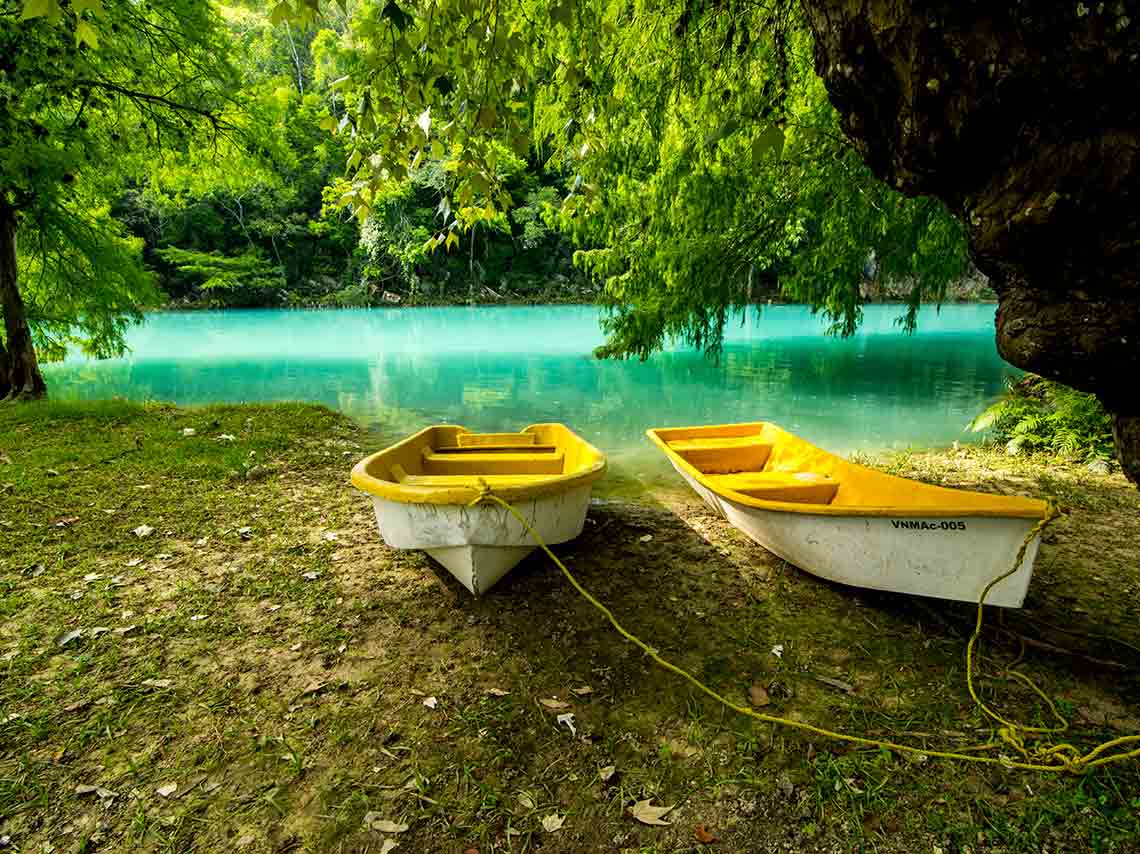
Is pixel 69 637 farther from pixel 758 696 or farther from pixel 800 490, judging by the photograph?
pixel 800 490

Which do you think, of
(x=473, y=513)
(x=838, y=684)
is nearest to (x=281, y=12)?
(x=473, y=513)

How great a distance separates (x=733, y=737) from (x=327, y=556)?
3.11m

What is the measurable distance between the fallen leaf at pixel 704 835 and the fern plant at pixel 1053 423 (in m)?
6.68

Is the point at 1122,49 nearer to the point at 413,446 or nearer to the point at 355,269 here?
the point at 413,446

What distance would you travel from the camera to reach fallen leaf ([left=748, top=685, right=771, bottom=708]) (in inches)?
109

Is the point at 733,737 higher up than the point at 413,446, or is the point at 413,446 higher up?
the point at 413,446

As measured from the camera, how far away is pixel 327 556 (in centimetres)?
432

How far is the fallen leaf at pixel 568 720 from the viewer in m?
2.60

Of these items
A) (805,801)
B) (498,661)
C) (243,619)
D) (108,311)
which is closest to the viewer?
(805,801)

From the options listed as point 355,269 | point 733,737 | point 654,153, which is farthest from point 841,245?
point 355,269

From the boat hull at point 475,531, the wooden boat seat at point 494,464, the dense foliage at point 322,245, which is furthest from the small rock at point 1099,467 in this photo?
the dense foliage at point 322,245

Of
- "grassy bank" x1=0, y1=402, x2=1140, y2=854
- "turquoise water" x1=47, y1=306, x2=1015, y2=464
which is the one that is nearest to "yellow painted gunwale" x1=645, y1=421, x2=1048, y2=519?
"grassy bank" x1=0, y1=402, x2=1140, y2=854

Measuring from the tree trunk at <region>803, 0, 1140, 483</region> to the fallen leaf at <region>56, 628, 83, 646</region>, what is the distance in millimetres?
4516

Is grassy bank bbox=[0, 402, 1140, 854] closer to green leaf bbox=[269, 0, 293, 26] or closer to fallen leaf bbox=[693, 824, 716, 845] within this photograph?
fallen leaf bbox=[693, 824, 716, 845]
